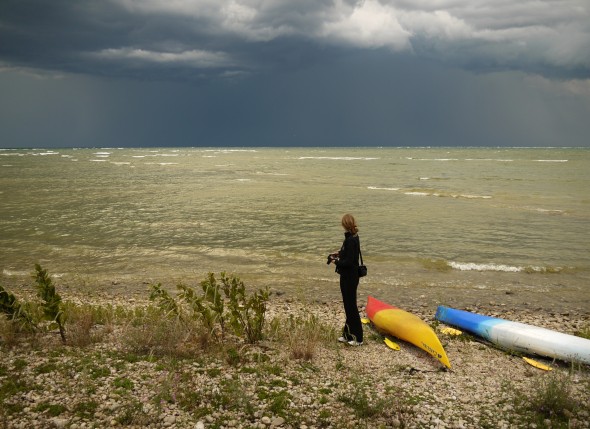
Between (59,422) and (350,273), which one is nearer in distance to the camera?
(59,422)

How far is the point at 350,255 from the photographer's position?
828cm

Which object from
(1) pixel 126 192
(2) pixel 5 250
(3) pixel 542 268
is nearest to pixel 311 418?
(3) pixel 542 268

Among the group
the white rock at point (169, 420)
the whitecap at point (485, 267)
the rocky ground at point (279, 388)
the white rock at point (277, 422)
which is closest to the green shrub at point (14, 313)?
the rocky ground at point (279, 388)

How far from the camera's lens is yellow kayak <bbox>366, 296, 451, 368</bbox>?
8.13 metres

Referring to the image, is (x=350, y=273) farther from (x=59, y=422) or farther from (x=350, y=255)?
(x=59, y=422)

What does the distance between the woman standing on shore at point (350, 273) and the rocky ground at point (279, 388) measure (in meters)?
0.28

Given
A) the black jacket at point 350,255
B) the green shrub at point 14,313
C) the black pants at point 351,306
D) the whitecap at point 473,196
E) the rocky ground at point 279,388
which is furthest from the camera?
the whitecap at point 473,196

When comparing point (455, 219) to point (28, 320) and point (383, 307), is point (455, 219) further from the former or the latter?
point (28, 320)

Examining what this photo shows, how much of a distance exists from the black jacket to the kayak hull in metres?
3.31

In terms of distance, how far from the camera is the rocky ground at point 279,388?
5859 millimetres

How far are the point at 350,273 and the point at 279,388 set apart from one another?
2683 millimetres

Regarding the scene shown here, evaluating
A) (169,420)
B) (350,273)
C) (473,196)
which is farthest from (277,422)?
(473,196)

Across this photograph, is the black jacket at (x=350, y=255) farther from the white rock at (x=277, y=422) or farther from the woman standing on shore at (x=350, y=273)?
the white rock at (x=277, y=422)

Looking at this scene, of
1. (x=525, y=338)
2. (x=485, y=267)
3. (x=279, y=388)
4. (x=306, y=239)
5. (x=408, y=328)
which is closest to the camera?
(x=279, y=388)
